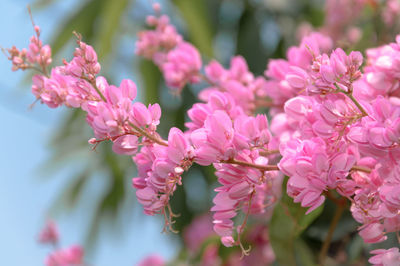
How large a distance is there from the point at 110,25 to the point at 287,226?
0.68m

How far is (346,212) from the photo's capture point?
0.66 metres

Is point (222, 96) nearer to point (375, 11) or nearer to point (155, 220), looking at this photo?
point (375, 11)

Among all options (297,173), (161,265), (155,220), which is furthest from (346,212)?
(155,220)

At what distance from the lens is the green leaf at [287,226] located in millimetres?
521

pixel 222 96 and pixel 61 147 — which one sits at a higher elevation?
pixel 222 96

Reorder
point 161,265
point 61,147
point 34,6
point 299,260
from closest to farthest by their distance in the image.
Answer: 1. point 299,260
2. point 161,265
3. point 34,6
4. point 61,147

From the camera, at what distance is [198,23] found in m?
1.12

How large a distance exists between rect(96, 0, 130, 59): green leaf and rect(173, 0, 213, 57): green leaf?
0.13 metres

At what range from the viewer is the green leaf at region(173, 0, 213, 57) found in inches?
42.8

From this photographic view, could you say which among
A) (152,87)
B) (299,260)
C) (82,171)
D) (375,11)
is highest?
(375,11)

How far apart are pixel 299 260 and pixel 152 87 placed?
77 centimetres

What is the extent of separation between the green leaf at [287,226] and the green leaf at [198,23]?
22.8 inches

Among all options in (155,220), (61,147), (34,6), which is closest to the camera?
(155,220)

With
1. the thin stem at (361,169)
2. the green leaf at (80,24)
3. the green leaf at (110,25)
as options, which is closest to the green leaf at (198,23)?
the green leaf at (110,25)
